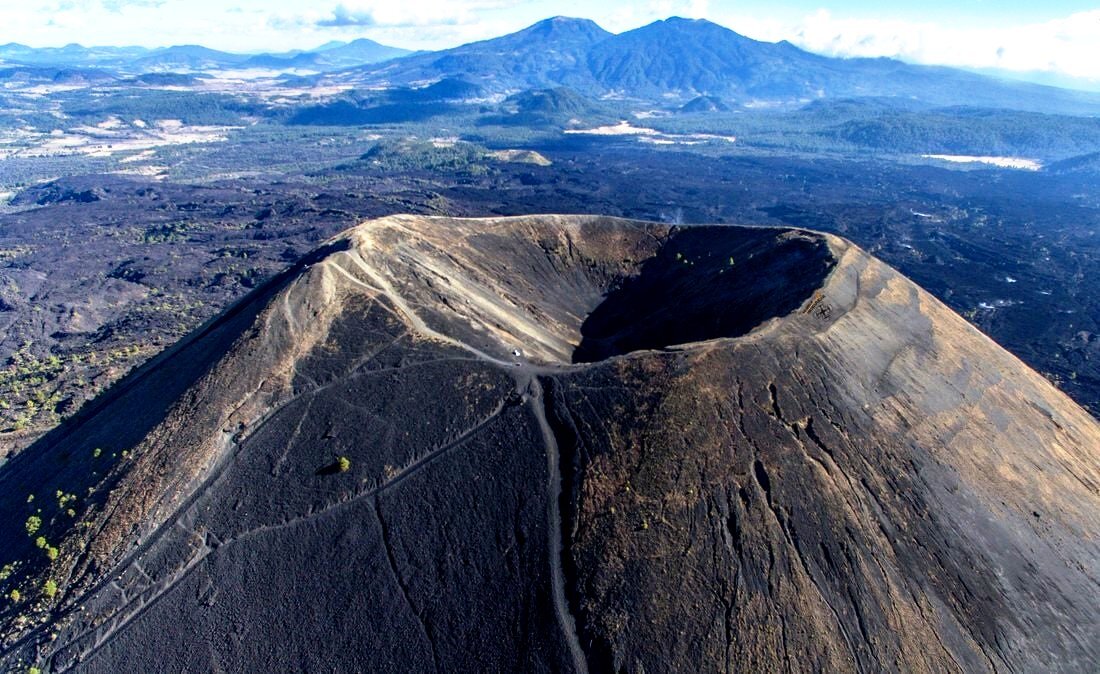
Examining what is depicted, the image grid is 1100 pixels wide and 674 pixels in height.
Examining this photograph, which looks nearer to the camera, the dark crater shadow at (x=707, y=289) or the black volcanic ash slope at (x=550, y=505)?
the black volcanic ash slope at (x=550, y=505)

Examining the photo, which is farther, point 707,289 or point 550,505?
point 707,289

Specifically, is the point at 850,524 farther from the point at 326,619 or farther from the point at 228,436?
the point at 228,436

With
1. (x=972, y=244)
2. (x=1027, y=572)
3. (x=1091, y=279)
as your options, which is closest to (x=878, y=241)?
(x=972, y=244)

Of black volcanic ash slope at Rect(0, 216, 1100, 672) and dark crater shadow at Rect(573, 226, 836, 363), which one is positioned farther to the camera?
dark crater shadow at Rect(573, 226, 836, 363)

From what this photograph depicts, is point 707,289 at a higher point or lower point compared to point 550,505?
higher
